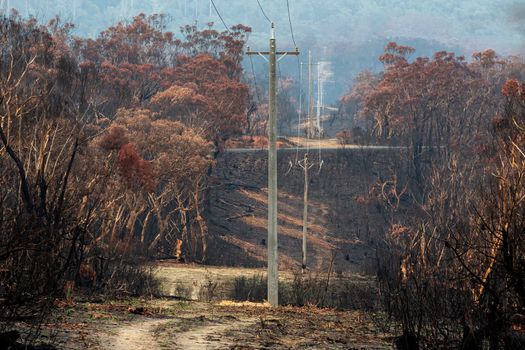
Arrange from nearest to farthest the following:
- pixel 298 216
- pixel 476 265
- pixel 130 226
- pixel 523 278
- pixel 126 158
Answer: pixel 523 278 < pixel 476 265 < pixel 126 158 < pixel 130 226 < pixel 298 216

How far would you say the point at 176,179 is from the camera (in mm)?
50875

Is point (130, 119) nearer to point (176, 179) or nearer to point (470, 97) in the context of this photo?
point (176, 179)

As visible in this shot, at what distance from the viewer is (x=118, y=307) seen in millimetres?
20250

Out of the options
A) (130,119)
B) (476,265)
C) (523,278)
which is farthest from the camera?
(130,119)

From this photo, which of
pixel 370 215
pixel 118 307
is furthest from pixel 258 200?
pixel 118 307

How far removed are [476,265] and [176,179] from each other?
3805cm

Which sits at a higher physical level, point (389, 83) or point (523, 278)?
point (389, 83)

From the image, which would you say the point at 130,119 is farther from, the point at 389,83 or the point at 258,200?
the point at 389,83

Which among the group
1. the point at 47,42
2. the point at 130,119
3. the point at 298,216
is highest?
the point at 47,42

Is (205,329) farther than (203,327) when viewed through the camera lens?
No

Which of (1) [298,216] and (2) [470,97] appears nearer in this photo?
(1) [298,216]

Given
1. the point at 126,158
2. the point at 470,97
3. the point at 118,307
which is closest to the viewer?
the point at 118,307

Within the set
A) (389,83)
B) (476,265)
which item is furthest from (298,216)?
(476,265)

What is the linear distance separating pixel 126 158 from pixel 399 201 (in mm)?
→ 33540
